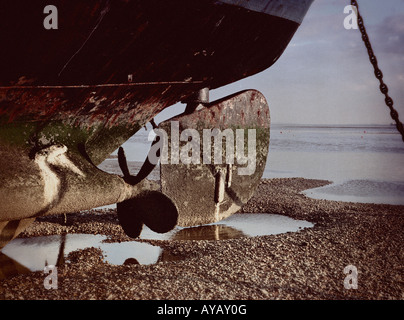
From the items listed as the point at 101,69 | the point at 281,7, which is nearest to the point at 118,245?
the point at 101,69

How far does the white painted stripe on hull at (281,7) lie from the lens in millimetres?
2518

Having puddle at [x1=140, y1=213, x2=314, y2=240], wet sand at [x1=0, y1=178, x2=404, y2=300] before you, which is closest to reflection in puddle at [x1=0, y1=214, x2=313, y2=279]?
puddle at [x1=140, y1=213, x2=314, y2=240]

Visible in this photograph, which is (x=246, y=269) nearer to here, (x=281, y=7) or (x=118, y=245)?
(x=118, y=245)

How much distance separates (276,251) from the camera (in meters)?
3.92

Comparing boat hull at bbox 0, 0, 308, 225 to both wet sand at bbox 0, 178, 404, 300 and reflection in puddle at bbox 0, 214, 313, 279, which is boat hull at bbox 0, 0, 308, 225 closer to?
wet sand at bbox 0, 178, 404, 300

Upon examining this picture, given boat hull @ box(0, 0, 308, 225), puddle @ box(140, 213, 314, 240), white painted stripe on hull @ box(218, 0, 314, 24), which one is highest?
white painted stripe on hull @ box(218, 0, 314, 24)

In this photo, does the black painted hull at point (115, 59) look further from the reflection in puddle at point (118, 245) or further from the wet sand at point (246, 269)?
the reflection in puddle at point (118, 245)

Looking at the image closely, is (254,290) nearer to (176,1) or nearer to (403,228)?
(176,1)

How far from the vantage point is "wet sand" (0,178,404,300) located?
109 inches

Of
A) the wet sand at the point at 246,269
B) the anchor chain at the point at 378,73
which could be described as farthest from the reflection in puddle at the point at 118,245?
the anchor chain at the point at 378,73

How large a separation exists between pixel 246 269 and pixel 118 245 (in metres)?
1.64

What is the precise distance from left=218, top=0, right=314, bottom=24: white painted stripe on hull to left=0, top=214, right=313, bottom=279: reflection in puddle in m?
2.33

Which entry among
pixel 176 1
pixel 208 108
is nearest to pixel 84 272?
pixel 208 108
